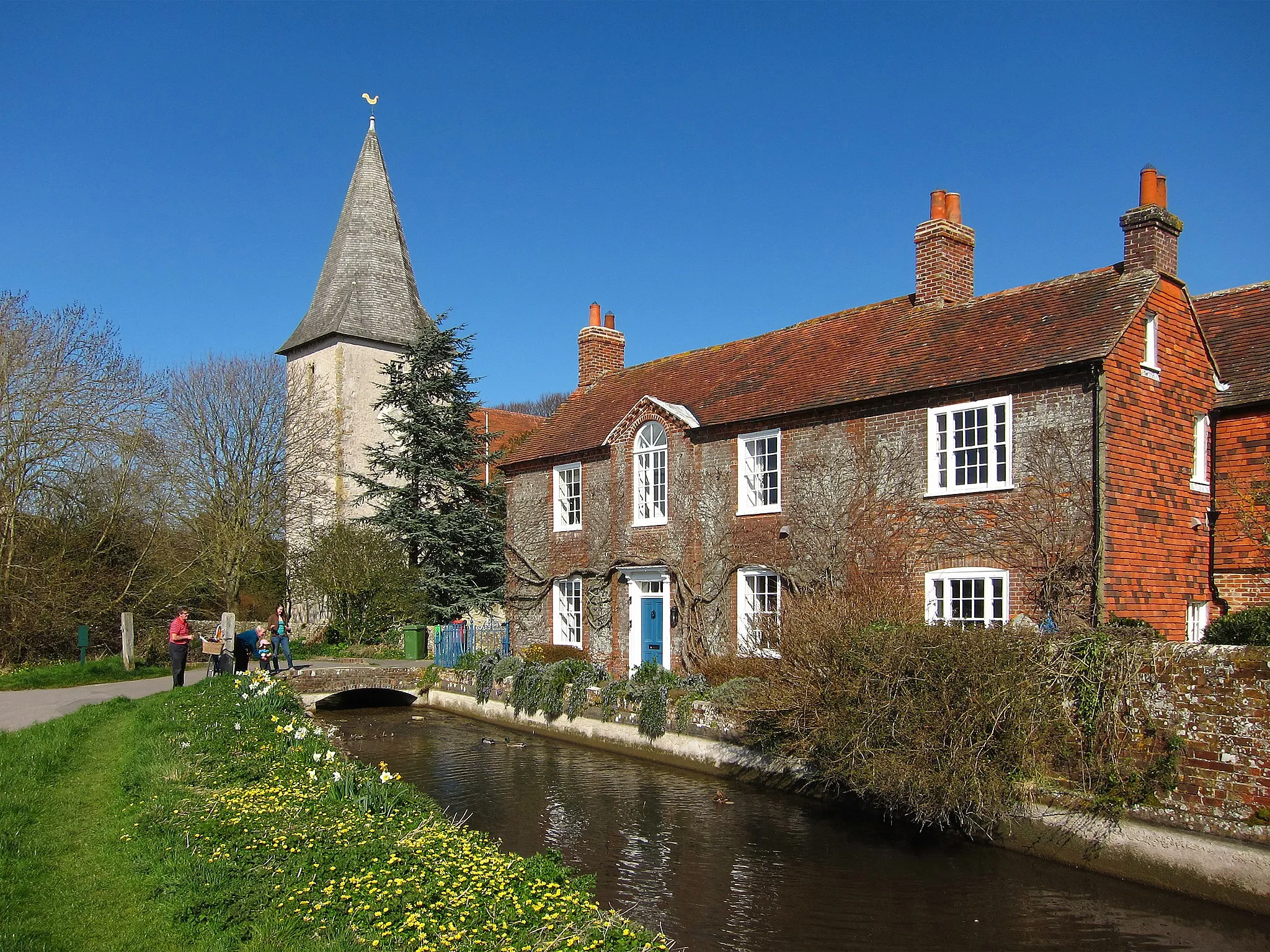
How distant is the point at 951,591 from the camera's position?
16047mm

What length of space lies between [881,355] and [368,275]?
2665 centimetres

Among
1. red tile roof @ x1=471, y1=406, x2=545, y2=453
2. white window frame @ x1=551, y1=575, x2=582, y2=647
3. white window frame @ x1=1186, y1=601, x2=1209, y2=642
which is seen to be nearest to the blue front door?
white window frame @ x1=551, y1=575, x2=582, y2=647

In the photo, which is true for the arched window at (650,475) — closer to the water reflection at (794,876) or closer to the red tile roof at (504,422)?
the water reflection at (794,876)

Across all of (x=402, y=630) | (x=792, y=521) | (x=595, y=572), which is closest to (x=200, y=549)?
(x=402, y=630)

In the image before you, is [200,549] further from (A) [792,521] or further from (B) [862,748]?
(B) [862,748]

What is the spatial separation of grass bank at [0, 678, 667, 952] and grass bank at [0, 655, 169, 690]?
10.7 m

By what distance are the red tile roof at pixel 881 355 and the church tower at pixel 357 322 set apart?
42.0 feet

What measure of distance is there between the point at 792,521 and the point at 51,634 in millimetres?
18576

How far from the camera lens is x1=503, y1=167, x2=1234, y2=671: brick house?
14.8m


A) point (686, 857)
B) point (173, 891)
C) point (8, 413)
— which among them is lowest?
point (686, 857)

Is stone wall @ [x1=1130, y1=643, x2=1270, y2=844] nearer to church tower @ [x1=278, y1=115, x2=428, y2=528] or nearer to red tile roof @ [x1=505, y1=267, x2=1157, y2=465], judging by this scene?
red tile roof @ [x1=505, y1=267, x2=1157, y2=465]

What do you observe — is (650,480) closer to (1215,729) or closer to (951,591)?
(951,591)

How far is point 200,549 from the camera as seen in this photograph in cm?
3173

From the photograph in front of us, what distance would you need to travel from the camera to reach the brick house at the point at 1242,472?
52.3ft
